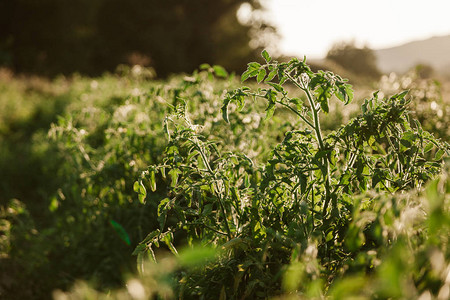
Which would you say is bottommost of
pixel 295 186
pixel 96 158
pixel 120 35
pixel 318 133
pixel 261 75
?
pixel 295 186

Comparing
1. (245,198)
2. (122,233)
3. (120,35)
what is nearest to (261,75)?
(245,198)

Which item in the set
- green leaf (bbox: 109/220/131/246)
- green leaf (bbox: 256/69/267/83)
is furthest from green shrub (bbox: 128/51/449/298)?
green leaf (bbox: 109/220/131/246)

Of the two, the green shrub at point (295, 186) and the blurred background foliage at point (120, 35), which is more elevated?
the blurred background foliage at point (120, 35)

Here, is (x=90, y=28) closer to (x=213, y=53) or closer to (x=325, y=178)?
(x=213, y=53)

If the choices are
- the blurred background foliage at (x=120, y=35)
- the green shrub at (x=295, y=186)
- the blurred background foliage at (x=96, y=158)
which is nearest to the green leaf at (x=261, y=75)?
the green shrub at (x=295, y=186)

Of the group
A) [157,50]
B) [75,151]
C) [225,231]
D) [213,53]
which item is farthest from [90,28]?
[225,231]

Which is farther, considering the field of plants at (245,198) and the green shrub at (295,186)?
the green shrub at (295,186)

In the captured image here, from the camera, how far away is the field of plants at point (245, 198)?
1.04 m

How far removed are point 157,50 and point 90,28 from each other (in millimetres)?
3988

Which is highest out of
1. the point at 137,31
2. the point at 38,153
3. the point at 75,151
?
the point at 137,31

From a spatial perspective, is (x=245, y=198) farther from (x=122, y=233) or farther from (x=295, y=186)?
(x=122, y=233)

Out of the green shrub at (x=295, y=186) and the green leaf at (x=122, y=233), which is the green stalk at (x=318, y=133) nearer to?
the green shrub at (x=295, y=186)

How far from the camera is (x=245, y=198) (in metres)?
1.81

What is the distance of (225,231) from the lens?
6.03 ft
